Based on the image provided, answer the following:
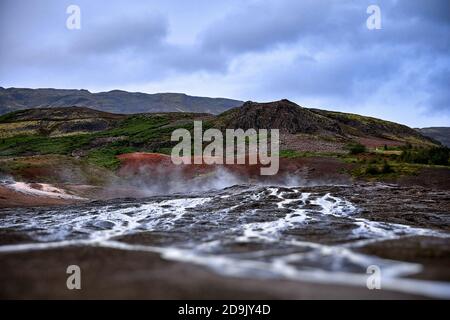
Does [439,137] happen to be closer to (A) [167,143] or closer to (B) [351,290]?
(A) [167,143]

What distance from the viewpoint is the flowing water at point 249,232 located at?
27.1 feet

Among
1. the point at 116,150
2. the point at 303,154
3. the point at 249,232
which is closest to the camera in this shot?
the point at 249,232

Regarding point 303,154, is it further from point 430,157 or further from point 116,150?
point 116,150

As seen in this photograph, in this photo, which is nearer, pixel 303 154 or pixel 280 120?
pixel 303 154

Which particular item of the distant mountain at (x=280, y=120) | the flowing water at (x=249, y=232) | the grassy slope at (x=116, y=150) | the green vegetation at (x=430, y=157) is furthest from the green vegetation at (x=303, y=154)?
the distant mountain at (x=280, y=120)

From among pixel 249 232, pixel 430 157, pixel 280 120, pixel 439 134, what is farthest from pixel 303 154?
pixel 439 134

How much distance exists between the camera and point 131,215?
62.1 feet

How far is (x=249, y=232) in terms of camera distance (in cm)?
1343

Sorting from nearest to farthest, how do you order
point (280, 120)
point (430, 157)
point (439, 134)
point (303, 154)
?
1. point (430, 157)
2. point (303, 154)
3. point (280, 120)
4. point (439, 134)

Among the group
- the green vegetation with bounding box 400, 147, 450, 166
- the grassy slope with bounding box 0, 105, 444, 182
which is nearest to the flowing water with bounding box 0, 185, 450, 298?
the grassy slope with bounding box 0, 105, 444, 182

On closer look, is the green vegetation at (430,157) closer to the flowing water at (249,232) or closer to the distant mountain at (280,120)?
the flowing water at (249,232)

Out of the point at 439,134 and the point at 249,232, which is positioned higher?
the point at 439,134

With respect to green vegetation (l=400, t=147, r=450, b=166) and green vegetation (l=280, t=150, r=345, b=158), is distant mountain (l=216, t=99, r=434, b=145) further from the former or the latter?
green vegetation (l=400, t=147, r=450, b=166)
